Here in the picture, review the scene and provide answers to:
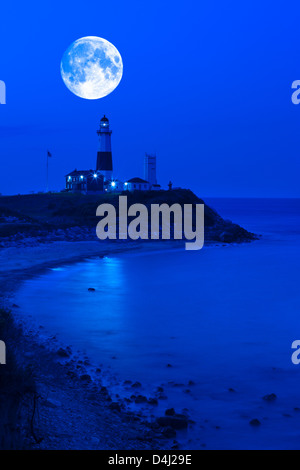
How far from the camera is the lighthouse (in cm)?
6525

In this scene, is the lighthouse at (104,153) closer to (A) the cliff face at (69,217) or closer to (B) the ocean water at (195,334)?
(A) the cliff face at (69,217)

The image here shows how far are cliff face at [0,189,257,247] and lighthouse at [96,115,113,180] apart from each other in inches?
261

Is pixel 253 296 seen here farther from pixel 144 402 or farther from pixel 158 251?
pixel 158 251

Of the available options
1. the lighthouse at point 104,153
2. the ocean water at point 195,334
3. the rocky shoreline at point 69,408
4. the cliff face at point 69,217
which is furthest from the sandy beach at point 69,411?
the lighthouse at point 104,153

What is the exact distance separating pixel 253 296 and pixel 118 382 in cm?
1188

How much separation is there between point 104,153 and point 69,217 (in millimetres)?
18825

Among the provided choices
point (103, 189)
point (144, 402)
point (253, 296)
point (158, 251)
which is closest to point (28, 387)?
point (144, 402)

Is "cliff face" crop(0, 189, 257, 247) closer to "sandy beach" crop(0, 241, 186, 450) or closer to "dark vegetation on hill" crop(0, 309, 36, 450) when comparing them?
"sandy beach" crop(0, 241, 186, 450)

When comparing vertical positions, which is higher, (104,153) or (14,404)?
(104,153)

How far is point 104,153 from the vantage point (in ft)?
215

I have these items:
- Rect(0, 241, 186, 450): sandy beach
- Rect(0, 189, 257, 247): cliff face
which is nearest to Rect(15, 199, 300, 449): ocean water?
Rect(0, 241, 186, 450): sandy beach

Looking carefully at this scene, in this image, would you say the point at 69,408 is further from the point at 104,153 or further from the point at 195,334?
the point at 104,153

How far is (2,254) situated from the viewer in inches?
1053

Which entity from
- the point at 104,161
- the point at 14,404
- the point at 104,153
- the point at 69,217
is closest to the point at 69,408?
the point at 14,404
